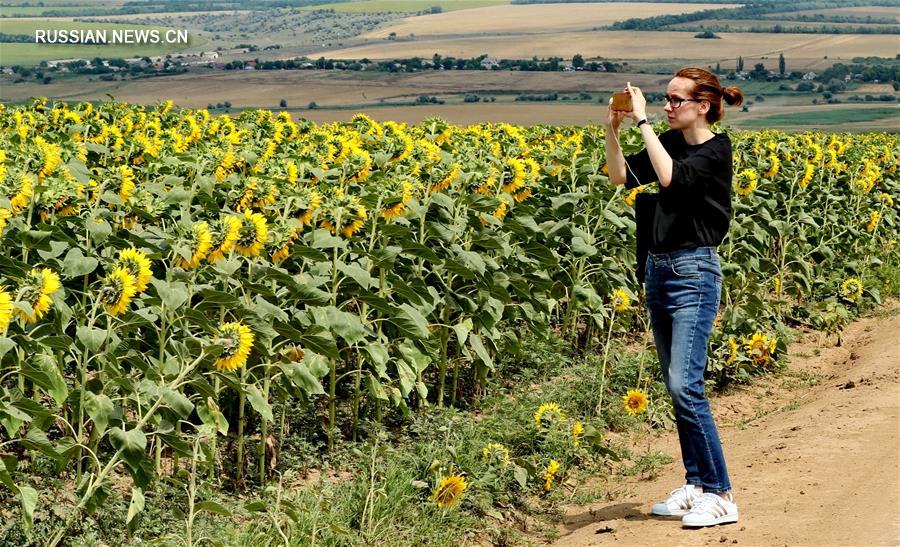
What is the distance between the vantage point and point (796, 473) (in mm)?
6008

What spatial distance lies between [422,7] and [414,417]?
11985 centimetres

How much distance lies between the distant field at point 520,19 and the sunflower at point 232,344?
88.2m

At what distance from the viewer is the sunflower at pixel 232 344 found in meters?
4.70

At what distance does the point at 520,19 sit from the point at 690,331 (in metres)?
94.8

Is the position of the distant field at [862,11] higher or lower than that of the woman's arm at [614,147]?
lower

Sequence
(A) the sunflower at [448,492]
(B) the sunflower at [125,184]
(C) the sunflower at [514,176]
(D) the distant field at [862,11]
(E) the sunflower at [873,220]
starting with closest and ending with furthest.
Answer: (A) the sunflower at [448,492] → (B) the sunflower at [125,184] → (C) the sunflower at [514,176] → (E) the sunflower at [873,220] → (D) the distant field at [862,11]

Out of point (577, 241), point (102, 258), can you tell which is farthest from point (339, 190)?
point (577, 241)

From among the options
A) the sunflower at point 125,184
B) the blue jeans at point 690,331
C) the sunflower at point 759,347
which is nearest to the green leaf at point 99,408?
the sunflower at point 125,184

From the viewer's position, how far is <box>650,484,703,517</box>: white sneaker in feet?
17.6

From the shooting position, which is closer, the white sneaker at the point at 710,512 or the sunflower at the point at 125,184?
the white sneaker at the point at 710,512

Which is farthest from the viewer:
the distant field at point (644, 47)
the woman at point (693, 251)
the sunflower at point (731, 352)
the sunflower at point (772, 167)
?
the distant field at point (644, 47)

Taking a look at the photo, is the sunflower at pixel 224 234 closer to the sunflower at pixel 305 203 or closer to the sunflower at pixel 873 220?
the sunflower at pixel 305 203

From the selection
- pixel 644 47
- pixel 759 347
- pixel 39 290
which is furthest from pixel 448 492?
pixel 644 47

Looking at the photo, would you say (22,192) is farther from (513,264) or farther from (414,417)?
(513,264)
